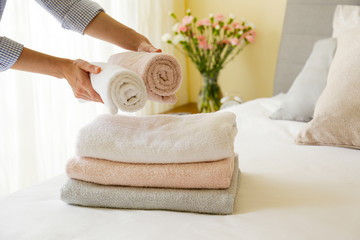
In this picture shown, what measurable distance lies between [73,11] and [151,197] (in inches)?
23.9

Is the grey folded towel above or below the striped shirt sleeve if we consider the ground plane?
below

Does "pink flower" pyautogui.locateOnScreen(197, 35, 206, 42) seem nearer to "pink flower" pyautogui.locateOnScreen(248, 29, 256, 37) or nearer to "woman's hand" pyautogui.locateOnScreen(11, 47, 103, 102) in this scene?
"pink flower" pyautogui.locateOnScreen(248, 29, 256, 37)

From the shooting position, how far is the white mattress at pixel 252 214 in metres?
0.79

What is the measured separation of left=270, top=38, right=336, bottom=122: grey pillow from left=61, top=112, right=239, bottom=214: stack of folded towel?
0.77 meters

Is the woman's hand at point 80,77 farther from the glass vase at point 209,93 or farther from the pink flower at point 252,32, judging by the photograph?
the pink flower at point 252,32

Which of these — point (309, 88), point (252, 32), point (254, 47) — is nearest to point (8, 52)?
point (309, 88)

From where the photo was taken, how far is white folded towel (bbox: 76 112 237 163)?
2.78ft

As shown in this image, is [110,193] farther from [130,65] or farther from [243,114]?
[243,114]

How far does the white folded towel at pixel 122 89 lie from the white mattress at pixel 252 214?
0.77 ft

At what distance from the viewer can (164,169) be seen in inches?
33.8

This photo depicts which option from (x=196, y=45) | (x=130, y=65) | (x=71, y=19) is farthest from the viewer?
(x=196, y=45)

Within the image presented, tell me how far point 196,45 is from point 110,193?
167 cm

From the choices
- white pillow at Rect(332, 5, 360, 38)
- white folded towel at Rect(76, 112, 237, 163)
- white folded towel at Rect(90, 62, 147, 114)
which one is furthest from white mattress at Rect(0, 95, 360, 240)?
white pillow at Rect(332, 5, 360, 38)


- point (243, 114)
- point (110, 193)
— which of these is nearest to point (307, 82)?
point (243, 114)
